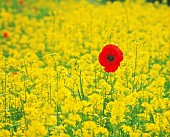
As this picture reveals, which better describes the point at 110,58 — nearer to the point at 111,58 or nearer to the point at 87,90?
the point at 111,58

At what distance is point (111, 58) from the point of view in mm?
6145

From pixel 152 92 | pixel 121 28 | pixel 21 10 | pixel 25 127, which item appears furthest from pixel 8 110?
pixel 21 10

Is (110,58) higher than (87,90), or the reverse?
(110,58)

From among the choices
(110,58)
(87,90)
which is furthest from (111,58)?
(87,90)

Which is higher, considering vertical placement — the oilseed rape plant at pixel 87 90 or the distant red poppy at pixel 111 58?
the distant red poppy at pixel 111 58

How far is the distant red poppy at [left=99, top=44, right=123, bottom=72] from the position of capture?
6.08 metres

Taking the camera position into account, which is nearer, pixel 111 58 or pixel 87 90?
pixel 111 58

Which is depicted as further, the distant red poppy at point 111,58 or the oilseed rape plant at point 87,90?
the distant red poppy at point 111,58

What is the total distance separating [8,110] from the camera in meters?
5.84

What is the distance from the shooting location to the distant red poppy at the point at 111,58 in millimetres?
6082

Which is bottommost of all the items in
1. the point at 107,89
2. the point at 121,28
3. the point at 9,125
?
the point at 9,125

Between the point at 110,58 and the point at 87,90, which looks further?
the point at 87,90

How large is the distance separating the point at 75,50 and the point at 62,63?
0.54 metres

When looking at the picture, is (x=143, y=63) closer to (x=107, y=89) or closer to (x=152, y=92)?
(x=152, y=92)
